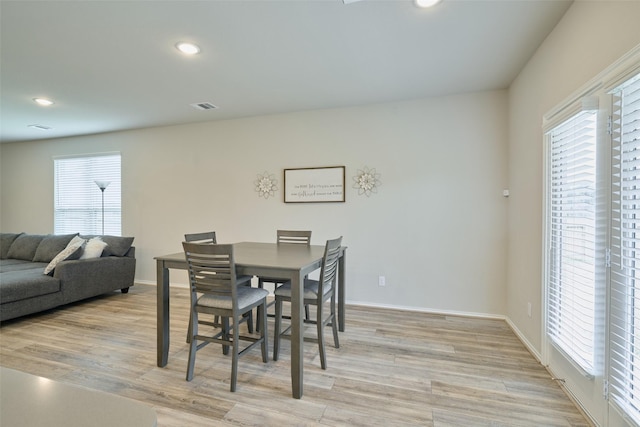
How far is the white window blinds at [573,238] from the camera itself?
178 centimetres

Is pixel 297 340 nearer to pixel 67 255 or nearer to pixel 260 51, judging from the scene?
pixel 260 51

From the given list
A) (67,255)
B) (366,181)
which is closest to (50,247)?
(67,255)

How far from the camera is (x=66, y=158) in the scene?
5.40 meters

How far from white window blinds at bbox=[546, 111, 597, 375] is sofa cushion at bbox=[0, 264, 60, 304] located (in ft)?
16.7

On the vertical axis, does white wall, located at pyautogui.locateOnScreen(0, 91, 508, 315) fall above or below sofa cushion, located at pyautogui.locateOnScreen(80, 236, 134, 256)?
above

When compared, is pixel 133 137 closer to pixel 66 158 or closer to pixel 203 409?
pixel 66 158

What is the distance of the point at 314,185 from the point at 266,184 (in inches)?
29.1

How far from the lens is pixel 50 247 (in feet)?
14.7

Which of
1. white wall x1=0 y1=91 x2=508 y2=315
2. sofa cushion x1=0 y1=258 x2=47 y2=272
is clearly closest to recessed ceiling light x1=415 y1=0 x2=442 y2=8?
white wall x1=0 y1=91 x2=508 y2=315

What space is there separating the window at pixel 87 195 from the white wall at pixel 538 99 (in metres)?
5.84

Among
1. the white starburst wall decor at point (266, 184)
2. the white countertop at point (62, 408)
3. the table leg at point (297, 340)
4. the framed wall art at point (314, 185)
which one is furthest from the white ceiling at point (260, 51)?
the white countertop at point (62, 408)

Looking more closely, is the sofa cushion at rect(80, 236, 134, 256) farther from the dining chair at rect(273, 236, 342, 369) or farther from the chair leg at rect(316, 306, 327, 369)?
the chair leg at rect(316, 306, 327, 369)

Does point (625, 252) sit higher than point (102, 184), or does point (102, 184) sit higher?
point (102, 184)

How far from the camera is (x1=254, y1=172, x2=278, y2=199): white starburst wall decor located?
4.25 meters
